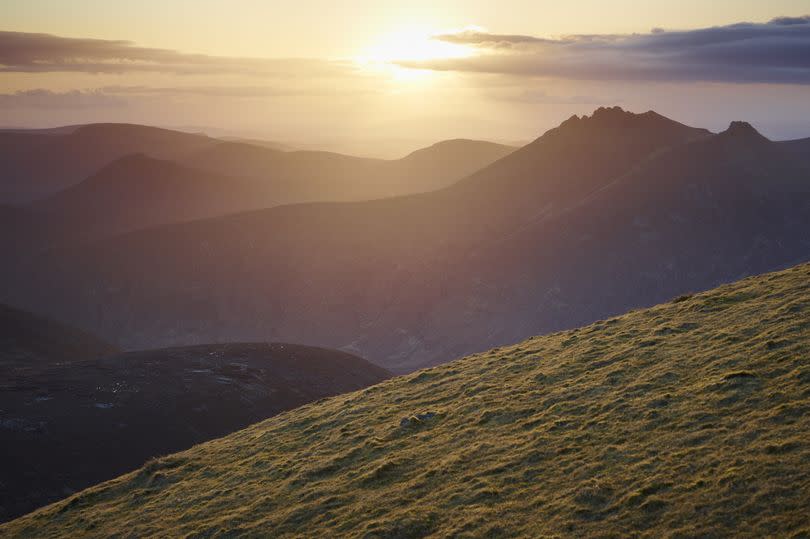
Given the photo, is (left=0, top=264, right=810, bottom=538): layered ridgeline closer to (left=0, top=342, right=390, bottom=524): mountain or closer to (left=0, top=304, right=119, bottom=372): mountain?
(left=0, top=342, right=390, bottom=524): mountain

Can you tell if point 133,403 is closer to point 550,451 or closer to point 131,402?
point 131,402

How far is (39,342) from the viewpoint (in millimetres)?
143500

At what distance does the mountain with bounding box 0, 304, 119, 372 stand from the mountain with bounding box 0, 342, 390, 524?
3274 mm

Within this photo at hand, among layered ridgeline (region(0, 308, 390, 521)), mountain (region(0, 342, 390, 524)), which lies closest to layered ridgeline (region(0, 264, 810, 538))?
layered ridgeline (region(0, 308, 390, 521))

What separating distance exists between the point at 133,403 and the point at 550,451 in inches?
2945

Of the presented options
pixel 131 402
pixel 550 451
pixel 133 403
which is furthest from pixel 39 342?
pixel 550 451

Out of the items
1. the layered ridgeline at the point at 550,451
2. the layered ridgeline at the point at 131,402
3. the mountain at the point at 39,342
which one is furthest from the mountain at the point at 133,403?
the layered ridgeline at the point at 550,451

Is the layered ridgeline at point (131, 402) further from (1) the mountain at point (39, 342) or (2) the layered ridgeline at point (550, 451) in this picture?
(2) the layered ridgeline at point (550, 451)

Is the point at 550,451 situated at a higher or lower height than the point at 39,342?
higher

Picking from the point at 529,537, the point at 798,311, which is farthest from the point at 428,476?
the point at 798,311

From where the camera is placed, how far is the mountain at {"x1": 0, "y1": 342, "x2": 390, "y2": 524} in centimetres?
7494

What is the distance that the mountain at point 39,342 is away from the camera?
440 ft

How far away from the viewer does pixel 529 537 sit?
2317 cm

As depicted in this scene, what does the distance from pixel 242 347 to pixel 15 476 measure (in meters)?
53.4
